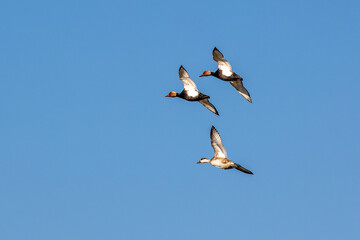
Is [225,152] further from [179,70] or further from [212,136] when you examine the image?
[179,70]

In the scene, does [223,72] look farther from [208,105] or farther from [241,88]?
[208,105]

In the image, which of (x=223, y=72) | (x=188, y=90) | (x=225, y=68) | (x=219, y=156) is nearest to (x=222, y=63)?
(x=225, y=68)

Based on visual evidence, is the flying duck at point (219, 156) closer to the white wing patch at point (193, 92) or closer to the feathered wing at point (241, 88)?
the white wing patch at point (193, 92)

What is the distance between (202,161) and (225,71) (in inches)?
344

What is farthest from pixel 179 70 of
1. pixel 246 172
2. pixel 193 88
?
pixel 246 172

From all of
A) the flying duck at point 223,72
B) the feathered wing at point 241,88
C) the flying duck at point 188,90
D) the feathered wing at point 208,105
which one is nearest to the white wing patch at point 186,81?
the flying duck at point 188,90

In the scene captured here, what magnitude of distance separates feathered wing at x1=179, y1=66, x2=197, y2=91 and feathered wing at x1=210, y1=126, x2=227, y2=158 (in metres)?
6.09

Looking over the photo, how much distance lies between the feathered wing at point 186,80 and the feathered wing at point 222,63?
3.08m

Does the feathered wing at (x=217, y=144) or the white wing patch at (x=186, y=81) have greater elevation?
the white wing patch at (x=186, y=81)

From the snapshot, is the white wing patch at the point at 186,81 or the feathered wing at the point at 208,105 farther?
the feathered wing at the point at 208,105

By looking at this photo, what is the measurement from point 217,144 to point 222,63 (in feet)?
28.8

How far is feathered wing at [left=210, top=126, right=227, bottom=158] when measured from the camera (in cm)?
6400

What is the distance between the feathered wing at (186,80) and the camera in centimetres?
6756

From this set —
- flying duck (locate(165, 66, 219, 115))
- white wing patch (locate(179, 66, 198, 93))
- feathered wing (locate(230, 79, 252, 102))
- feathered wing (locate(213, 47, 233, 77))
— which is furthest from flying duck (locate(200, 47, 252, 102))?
white wing patch (locate(179, 66, 198, 93))
